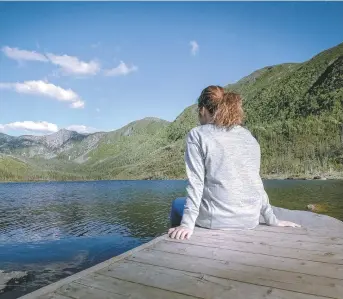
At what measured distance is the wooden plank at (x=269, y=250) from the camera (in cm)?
468

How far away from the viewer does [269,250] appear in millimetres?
5090

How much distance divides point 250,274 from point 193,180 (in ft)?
6.93

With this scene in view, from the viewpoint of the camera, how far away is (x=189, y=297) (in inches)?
137

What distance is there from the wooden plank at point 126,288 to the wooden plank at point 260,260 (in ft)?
4.20

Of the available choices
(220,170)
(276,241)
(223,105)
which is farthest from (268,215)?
(223,105)

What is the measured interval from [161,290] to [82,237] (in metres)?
30.8

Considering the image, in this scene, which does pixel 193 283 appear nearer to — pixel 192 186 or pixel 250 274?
pixel 250 274

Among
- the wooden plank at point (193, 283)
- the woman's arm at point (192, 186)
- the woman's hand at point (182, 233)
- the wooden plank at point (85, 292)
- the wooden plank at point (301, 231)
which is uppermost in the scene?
the woman's arm at point (192, 186)

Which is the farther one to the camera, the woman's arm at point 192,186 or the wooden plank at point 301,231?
the wooden plank at point 301,231

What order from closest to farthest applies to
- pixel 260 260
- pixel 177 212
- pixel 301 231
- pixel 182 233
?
pixel 260 260 < pixel 182 233 < pixel 301 231 < pixel 177 212

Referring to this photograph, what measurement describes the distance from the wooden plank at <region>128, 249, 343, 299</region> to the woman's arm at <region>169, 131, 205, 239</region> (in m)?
0.83

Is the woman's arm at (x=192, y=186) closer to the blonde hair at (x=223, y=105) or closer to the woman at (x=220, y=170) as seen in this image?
the woman at (x=220, y=170)

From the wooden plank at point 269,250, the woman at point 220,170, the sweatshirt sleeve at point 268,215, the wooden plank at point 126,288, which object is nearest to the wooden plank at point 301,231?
the sweatshirt sleeve at point 268,215

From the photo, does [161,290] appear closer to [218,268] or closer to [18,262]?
[218,268]
